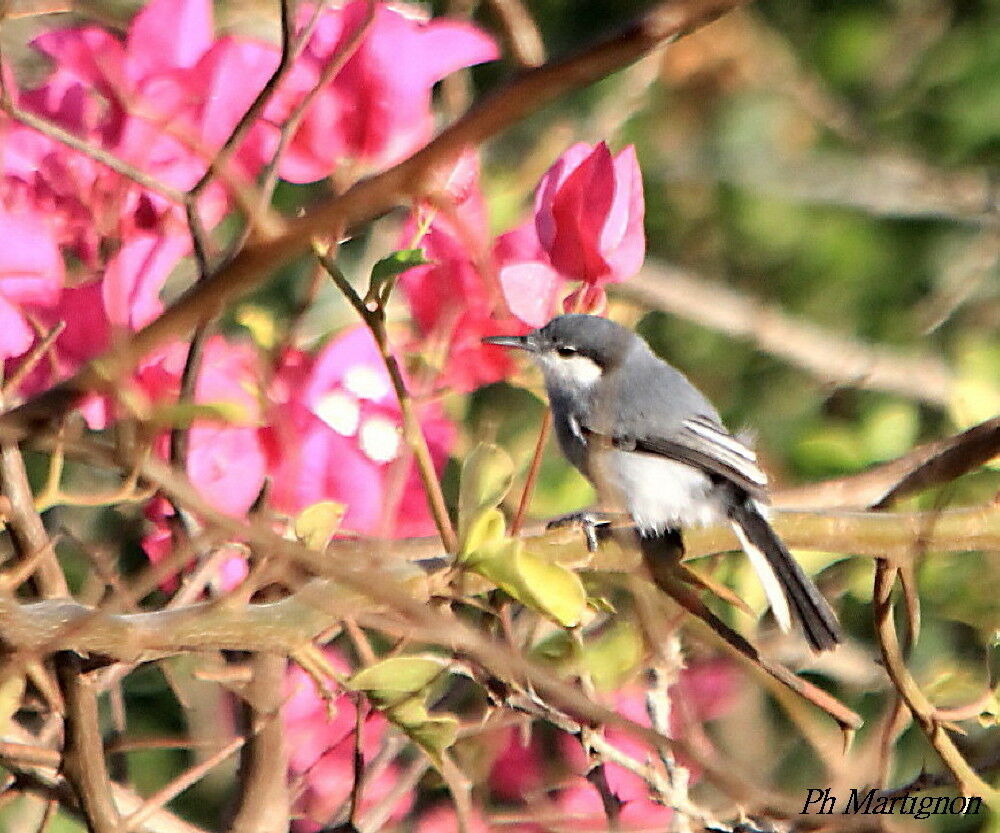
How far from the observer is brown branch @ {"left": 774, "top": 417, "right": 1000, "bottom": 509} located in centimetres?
128

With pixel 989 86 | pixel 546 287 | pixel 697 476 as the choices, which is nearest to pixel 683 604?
pixel 546 287

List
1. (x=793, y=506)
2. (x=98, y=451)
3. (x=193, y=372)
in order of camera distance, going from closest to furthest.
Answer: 1. (x=98, y=451)
2. (x=193, y=372)
3. (x=793, y=506)

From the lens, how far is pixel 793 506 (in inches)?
57.1

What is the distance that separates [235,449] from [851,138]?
2736mm

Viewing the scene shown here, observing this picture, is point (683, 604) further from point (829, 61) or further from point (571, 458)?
point (829, 61)

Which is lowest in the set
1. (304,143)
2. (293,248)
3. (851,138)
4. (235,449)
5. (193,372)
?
(851,138)

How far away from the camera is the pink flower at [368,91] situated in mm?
1320

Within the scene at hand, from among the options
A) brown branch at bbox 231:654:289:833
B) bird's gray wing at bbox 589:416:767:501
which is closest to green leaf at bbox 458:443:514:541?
brown branch at bbox 231:654:289:833

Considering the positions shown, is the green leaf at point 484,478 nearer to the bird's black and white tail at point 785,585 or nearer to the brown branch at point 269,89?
the brown branch at point 269,89

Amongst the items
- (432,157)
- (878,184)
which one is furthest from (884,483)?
(878,184)

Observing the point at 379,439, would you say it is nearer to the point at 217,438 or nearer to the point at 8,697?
the point at 217,438

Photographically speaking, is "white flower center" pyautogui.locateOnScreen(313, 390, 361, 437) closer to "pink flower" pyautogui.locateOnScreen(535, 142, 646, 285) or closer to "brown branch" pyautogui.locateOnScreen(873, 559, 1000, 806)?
"pink flower" pyautogui.locateOnScreen(535, 142, 646, 285)

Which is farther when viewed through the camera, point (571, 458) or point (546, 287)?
point (571, 458)

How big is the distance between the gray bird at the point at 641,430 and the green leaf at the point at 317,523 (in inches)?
25.1
